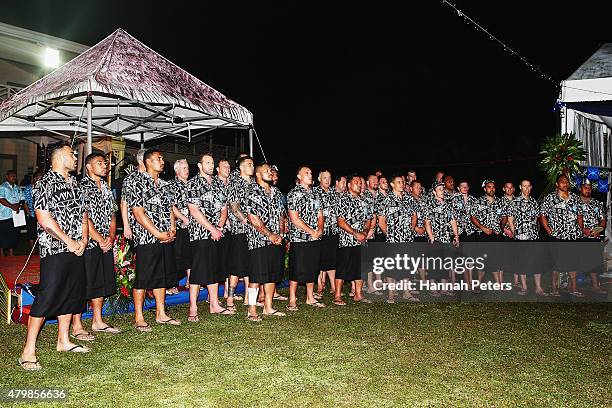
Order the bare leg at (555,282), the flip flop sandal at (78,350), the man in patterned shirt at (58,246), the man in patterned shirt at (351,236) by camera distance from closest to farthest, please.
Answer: the man in patterned shirt at (58,246), the flip flop sandal at (78,350), the man in patterned shirt at (351,236), the bare leg at (555,282)

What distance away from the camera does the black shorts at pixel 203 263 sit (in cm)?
619

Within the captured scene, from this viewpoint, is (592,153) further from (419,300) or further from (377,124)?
(377,124)

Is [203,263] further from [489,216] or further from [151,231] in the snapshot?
[489,216]

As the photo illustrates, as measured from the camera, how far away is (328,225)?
23.5ft

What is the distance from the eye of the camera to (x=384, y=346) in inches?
196

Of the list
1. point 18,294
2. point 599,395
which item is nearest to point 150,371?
point 18,294

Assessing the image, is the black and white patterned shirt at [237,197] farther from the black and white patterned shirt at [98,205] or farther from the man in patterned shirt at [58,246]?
the man in patterned shirt at [58,246]

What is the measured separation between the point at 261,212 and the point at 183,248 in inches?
50.5

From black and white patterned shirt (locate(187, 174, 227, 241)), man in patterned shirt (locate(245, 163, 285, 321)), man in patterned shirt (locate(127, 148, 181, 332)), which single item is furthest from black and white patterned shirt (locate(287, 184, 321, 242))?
man in patterned shirt (locate(127, 148, 181, 332))

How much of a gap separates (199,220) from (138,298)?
108cm

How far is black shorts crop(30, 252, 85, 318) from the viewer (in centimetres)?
434

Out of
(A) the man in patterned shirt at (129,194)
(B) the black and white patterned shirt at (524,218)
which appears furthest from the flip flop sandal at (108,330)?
(B) the black and white patterned shirt at (524,218)

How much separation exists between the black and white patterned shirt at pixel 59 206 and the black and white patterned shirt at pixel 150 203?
35.3 inches

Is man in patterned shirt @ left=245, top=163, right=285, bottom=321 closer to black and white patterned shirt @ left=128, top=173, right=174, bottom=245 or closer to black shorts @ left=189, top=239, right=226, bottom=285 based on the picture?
black shorts @ left=189, top=239, right=226, bottom=285
